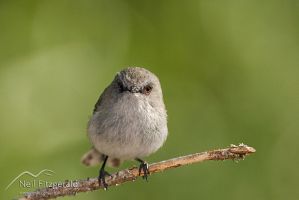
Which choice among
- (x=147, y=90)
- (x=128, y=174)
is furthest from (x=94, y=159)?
(x=128, y=174)

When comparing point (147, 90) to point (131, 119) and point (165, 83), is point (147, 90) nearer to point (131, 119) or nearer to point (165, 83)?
point (131, 119)

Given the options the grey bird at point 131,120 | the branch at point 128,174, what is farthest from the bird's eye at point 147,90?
the branch at point 128,174

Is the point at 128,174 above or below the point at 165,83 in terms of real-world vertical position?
below

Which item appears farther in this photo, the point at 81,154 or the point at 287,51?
the point at 287,51

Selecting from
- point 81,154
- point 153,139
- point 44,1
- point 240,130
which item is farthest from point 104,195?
point 44,1

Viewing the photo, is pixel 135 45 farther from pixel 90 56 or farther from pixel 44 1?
pixel 44 1

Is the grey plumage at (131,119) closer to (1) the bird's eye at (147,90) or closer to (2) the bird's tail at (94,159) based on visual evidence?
(1) the bird's eye at (147,90)
